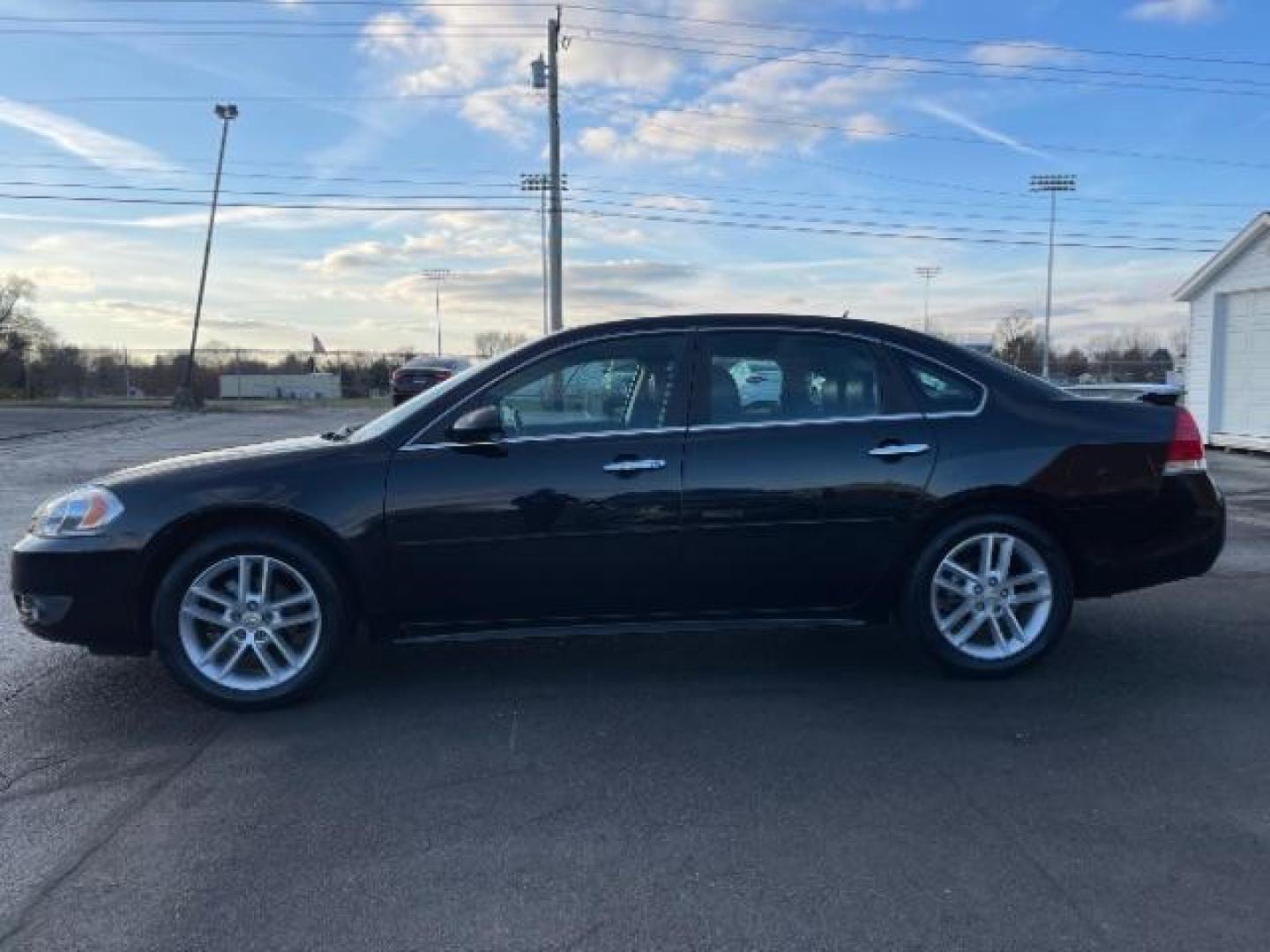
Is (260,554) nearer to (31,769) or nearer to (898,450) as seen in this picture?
(31,769)

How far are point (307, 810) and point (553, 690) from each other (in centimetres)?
141

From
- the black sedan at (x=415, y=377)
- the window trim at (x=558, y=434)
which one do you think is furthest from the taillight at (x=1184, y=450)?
the black sedan at (x=415, y=377)

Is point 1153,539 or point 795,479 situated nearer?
point 795,479

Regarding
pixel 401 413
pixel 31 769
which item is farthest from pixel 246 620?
pixel 401 413

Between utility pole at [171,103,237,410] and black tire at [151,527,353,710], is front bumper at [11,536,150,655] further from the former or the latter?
utility pole at [171,103,237,410]

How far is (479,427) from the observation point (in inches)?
175

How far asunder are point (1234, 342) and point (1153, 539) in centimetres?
1578

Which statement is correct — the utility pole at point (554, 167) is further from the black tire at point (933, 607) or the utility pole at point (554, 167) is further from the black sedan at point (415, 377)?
the black tire at point (933, 607)

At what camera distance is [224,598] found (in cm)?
445

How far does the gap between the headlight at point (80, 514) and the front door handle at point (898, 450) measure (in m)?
3.24

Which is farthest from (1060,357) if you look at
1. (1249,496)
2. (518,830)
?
(518,830)

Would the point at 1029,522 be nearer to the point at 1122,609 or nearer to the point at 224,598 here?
the point at 1122,609

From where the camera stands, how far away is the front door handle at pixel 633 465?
4516 mm

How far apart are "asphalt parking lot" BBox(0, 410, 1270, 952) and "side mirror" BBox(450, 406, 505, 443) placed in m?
1.13
